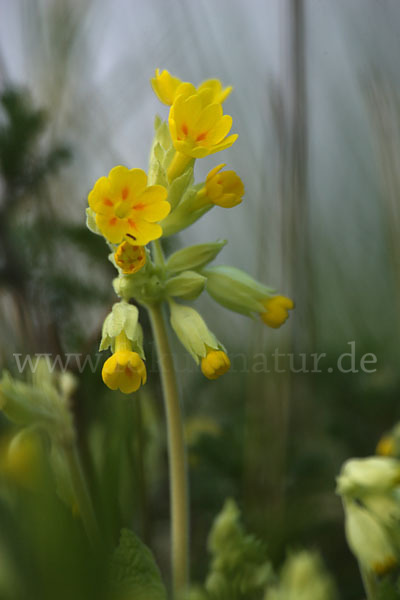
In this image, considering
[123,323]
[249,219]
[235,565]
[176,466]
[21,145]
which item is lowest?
[235,565]

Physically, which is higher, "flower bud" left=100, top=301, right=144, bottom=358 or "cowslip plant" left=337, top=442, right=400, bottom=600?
"flower bud" left=100, top=301, right=144, bottom=358

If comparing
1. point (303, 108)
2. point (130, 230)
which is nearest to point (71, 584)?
point (130, 230)

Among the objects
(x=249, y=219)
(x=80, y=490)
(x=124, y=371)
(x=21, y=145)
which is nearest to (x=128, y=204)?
(x=124, y=371)

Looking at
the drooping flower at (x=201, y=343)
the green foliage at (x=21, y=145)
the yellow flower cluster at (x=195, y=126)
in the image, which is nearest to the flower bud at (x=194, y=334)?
the drooping flower at (x=201, y=343)

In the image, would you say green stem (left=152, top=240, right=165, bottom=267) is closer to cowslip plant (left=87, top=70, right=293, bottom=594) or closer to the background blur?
cowslip plant (left=87, top=70, right=293, bottom=594)

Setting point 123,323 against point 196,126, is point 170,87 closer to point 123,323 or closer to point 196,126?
point 196,126

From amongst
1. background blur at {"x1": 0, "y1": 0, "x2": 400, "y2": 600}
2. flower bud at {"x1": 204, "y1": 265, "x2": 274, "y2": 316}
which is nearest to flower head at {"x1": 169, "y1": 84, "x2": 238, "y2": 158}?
flower bud at {"x1": 204, "y1": 265, "x2": 274, "y2": 316}
